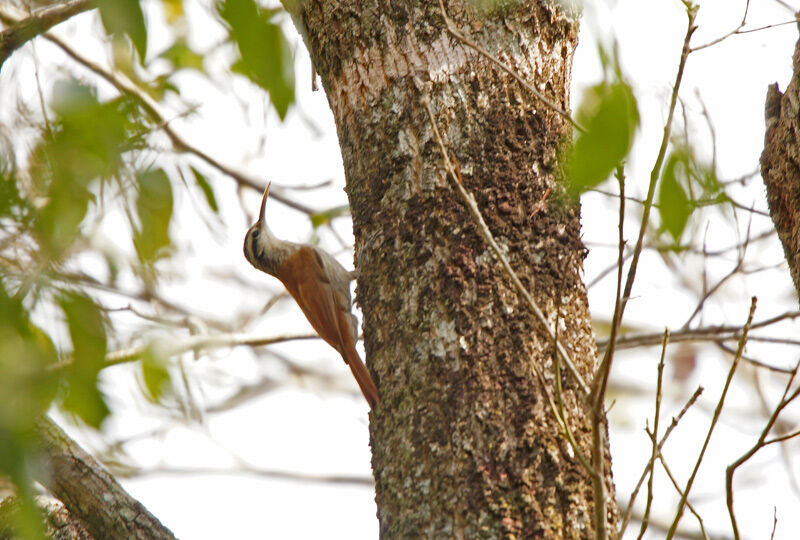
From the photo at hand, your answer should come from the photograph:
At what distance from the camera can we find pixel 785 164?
96.7 inches

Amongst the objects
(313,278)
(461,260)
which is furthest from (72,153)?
(313,278)

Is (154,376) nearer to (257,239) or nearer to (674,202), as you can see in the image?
(674,202)

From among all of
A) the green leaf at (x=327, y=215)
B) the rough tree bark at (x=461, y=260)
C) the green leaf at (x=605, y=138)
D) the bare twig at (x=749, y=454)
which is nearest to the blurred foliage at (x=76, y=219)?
the green leaf at (x=605, y=138)

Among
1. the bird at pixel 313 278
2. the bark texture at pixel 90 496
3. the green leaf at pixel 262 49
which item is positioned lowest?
the bark texture at pixel 90 496

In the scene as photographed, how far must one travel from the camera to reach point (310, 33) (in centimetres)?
313

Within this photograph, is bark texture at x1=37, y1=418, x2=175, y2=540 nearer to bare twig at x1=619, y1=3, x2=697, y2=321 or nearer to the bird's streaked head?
bare twig at x1=619, y1=3, x2=697, y2=321

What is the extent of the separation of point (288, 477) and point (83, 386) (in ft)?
25.2

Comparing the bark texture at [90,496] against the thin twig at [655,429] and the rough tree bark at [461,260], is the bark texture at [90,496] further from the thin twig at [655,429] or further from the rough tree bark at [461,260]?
the thin twig at [655,429]

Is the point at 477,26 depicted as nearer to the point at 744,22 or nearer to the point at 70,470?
the point at 744,22

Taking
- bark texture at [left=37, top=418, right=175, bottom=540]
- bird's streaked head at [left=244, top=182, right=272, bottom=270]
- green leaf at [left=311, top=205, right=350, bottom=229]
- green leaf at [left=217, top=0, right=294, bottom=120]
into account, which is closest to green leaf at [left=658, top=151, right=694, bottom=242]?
green leaf at [left=217, top=0, right=294, bottom=120]

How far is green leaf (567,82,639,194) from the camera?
113cm

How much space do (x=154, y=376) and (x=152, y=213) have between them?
381 millimetres

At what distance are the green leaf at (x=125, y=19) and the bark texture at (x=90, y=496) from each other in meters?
1.83

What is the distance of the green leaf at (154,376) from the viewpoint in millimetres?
1824
